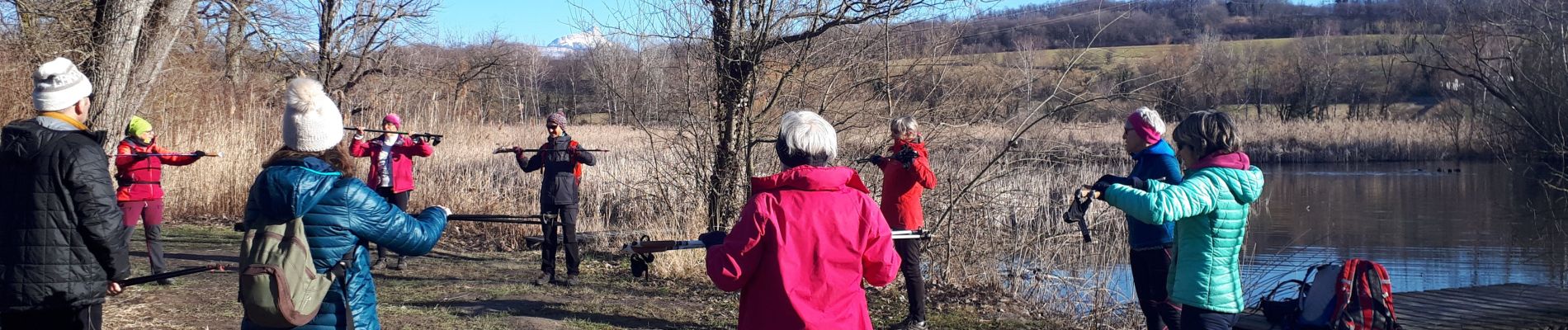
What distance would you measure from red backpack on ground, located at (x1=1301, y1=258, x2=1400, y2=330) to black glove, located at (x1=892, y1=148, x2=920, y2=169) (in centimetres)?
245

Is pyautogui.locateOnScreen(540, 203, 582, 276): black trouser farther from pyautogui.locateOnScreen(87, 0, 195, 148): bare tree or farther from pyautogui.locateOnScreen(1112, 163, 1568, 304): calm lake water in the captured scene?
pyautogui.locateOnScreen(1112, 163, 1568, 304): calm lake water

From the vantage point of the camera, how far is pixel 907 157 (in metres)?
→ 5.98

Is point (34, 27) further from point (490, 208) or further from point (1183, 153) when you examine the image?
point (1183, 153)

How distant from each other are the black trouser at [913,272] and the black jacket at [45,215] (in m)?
3.74

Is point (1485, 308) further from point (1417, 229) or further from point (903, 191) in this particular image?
Result: point (1417, 229)

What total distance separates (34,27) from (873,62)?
939cm

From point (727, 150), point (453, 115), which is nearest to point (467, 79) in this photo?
point (453, 115)

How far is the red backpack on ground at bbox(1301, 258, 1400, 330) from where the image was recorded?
3906mm

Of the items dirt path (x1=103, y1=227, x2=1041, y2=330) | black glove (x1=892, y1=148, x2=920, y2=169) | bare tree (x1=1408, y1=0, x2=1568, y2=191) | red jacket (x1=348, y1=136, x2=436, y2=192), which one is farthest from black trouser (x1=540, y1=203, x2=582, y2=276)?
bare tree (x1=1408, y1=0, x2=1568, y2=191)

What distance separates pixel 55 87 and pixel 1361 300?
4.77m

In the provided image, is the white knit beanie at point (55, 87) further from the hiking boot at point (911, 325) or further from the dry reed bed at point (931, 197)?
the dry reed bed at point (931, 197)

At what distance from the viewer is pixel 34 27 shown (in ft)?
38.5

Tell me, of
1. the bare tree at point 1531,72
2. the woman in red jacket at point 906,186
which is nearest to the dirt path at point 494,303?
the woman in red jacket at point 906,186

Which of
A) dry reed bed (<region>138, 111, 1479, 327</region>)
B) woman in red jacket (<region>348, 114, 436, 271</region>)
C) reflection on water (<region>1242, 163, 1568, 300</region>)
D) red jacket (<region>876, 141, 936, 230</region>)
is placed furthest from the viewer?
reflection on water (<region>1242, 163, 1568, 300</region>)
